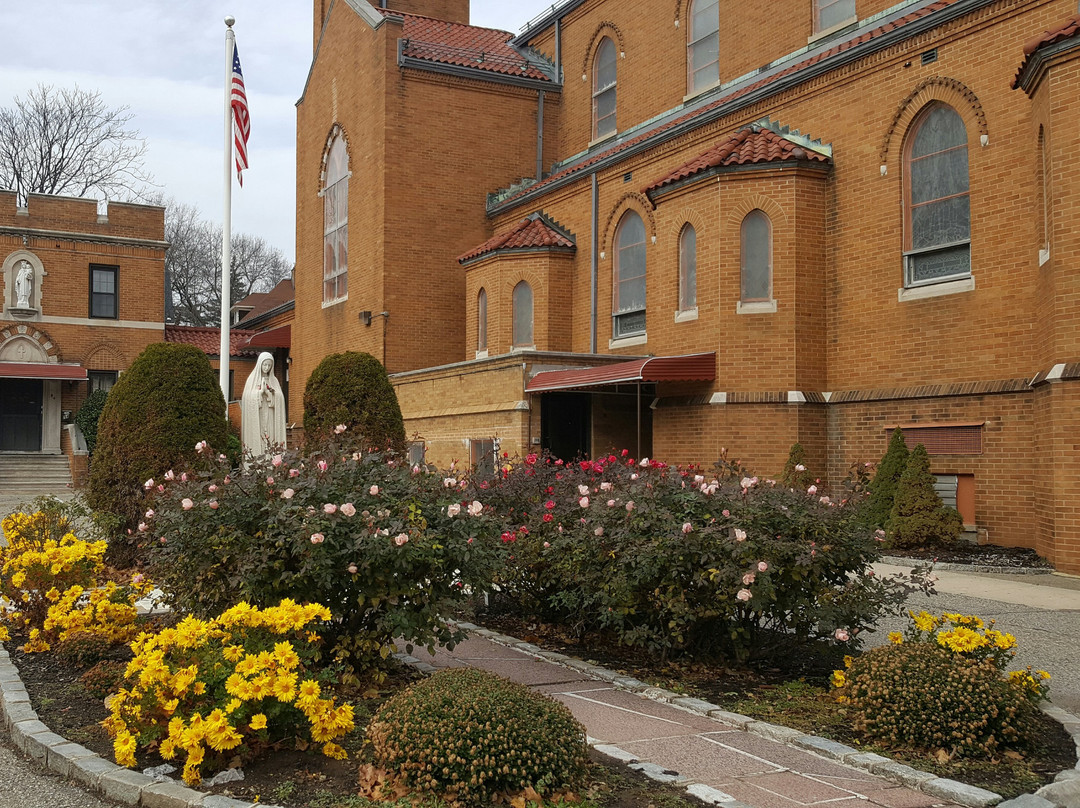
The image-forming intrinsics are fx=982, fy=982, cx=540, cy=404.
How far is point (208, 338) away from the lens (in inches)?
1585

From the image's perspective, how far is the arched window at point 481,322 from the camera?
87.4 ft

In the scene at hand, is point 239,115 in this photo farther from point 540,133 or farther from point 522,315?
point 540,133

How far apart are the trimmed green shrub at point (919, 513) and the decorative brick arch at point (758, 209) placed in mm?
5344

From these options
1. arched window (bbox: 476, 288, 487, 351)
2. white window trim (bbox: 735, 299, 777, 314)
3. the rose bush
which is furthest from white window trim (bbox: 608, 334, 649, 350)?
the rose bush

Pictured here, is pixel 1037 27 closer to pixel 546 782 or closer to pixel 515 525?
pixel 515 525

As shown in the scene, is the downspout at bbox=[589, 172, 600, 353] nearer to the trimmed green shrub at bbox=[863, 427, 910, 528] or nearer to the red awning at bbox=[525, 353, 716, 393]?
the red awning at bbox=[525, 353, 716, 393]

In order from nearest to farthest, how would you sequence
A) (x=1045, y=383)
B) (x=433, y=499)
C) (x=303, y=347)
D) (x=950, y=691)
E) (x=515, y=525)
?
(x=950, y=691)
(x=433, y=499)
(x=515, y=525)
(x=1045, y=383)
(x=303, y=347)

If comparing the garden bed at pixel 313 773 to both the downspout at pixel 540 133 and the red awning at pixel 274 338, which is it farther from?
the red awning at pixel 274 338

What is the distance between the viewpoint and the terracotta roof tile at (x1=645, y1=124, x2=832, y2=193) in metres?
18.1

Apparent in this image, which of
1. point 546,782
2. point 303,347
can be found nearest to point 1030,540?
point 546,782

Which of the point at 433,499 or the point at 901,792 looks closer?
the point at 901,792

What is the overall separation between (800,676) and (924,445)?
9.28 metres

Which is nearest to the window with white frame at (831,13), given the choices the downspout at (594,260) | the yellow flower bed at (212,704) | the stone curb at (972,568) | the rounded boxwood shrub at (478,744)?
the downspout at (594,260)

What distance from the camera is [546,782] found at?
190 inches
